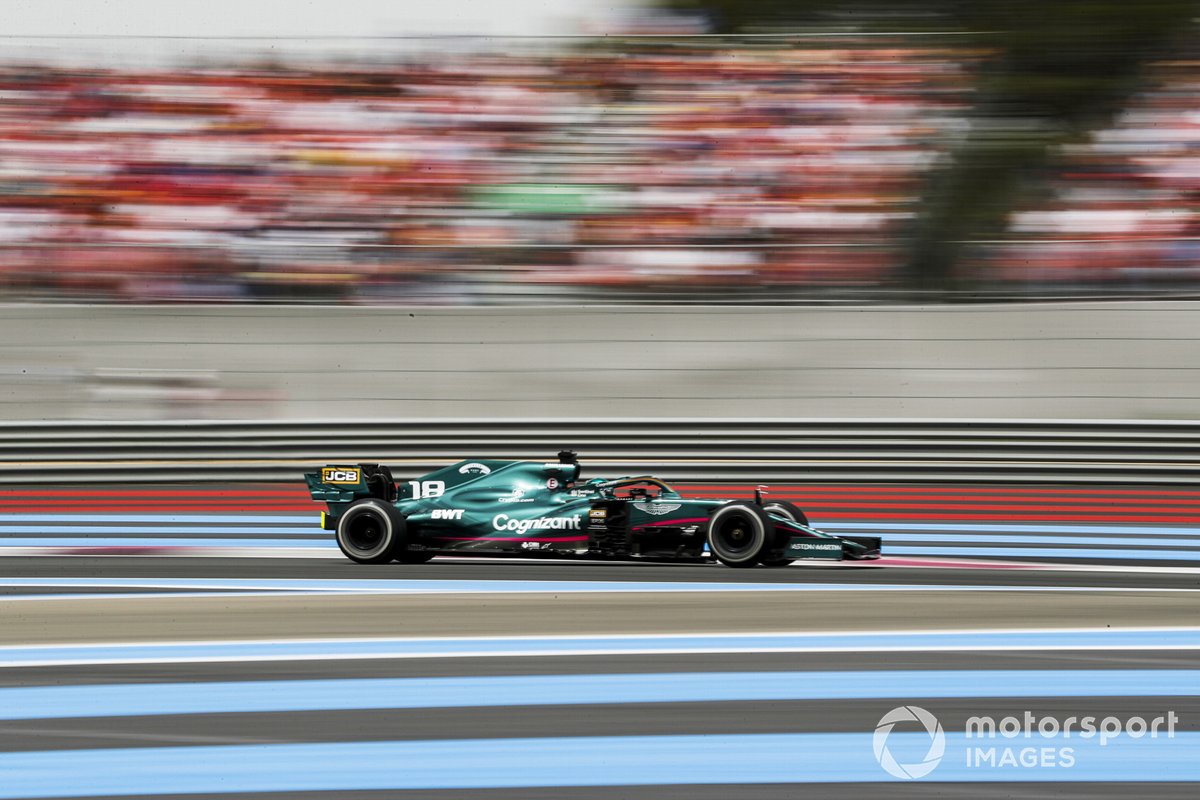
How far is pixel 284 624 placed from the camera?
19.4ft

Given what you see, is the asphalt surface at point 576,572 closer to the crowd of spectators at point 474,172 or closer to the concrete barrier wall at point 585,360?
the concrete barrier wall at point 585,360

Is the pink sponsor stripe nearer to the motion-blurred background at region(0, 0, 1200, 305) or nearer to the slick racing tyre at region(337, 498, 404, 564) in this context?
the slick racing tyre at region(337, 498, 404, 564)

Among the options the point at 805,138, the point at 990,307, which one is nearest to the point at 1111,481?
the point at 990,307

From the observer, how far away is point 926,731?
4227 millimetres

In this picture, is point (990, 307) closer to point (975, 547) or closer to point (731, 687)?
point (975, 547)

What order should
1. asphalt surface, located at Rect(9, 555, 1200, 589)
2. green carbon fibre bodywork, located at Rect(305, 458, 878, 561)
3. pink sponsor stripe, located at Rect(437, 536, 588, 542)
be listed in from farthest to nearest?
pink sponsor stripe, located at Rect(437, 536, 588, 542)
green carbon fibre bodywork, located at Rect(305, 458, 878, 561)
asphalt surface, located at Rect(9, 555, 1200, 589)

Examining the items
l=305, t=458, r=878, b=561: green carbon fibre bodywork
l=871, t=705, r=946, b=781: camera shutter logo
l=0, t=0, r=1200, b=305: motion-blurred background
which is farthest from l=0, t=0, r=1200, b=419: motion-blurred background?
l=871, t=705, r=946, b=781: camera shutter logo

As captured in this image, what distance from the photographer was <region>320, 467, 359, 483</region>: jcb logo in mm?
8156

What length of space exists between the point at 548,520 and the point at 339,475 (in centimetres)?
128

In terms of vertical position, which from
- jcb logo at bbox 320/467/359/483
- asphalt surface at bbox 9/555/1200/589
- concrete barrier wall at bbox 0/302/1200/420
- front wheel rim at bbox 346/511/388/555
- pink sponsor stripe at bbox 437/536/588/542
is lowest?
asphalt surface at bbox 9/555/1200/589

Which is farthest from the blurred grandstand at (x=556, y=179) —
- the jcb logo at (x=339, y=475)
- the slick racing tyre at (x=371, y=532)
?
the slick racing tyre at (x=371, y=532)

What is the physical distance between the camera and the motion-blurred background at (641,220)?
38.0 ft

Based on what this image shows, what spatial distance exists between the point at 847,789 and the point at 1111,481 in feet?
25.6

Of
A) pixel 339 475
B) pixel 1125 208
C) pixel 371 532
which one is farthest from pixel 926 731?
pixel 1125 208
